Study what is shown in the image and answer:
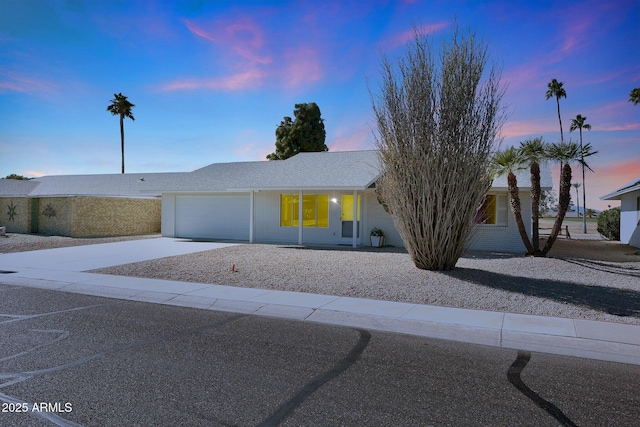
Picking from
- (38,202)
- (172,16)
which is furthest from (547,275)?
(38,202)

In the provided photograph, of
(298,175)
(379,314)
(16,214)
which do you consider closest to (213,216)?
(298,175)

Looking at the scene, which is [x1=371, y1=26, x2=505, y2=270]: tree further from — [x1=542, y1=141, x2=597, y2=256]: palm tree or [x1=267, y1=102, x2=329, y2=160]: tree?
[x1=267, y1=102, x2=329, y2=160]: tree

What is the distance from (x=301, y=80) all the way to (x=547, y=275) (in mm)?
12092

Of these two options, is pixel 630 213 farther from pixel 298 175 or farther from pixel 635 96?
pixel 298 175

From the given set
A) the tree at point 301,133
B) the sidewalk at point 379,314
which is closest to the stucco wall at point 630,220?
the sidewalk at point 379,314

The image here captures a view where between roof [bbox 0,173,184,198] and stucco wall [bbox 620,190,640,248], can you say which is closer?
stucco wall [bbox 620,190,640,248]

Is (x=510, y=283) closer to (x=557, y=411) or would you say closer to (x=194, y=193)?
(x=557, y=411)

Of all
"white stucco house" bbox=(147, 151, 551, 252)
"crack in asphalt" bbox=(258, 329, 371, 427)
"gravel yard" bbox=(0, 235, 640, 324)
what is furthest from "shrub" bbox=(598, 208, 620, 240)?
"crack in asphalt" bbox=(258, 329, 371, 427)

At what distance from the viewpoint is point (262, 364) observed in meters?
4.82

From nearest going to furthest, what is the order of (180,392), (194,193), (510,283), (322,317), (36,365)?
(180,392) < (36,365) < (322,317) < (510,283) < (194,193)

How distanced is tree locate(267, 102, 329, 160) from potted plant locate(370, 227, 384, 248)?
26.3 m

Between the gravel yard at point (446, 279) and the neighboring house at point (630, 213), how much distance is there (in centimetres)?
595

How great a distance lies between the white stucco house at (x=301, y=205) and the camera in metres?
17.9

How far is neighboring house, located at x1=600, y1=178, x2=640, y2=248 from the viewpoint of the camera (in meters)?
19.7
